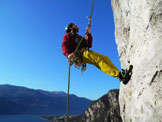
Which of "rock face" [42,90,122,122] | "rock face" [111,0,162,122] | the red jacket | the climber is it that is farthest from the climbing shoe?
"rock face" [42,90,122,122]

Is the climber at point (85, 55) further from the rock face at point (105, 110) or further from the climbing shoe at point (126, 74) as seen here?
the rock face at point (105, 110)

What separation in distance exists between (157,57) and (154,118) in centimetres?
152

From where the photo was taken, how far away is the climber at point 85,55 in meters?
5.61

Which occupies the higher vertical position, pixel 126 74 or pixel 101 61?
pixel 101 61

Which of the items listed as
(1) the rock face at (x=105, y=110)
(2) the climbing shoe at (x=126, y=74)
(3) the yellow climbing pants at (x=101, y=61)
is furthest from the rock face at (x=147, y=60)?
(1) the rock face at (x=105, y=110)

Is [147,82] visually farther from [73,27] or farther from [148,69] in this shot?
[73,27]

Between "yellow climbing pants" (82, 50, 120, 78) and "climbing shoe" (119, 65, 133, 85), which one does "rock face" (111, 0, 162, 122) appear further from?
"yellow climbing pants" (82, 50, 120, 78)

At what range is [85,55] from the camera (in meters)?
6.37

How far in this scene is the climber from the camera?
18.4ft

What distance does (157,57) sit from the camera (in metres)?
4.18

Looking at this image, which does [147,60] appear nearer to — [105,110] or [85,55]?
[85,55]

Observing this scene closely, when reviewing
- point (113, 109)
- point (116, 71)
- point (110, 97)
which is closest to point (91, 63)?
point (116, 71)

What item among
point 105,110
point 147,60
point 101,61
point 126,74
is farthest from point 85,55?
point 105,110

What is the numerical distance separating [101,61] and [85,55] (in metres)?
0.74
